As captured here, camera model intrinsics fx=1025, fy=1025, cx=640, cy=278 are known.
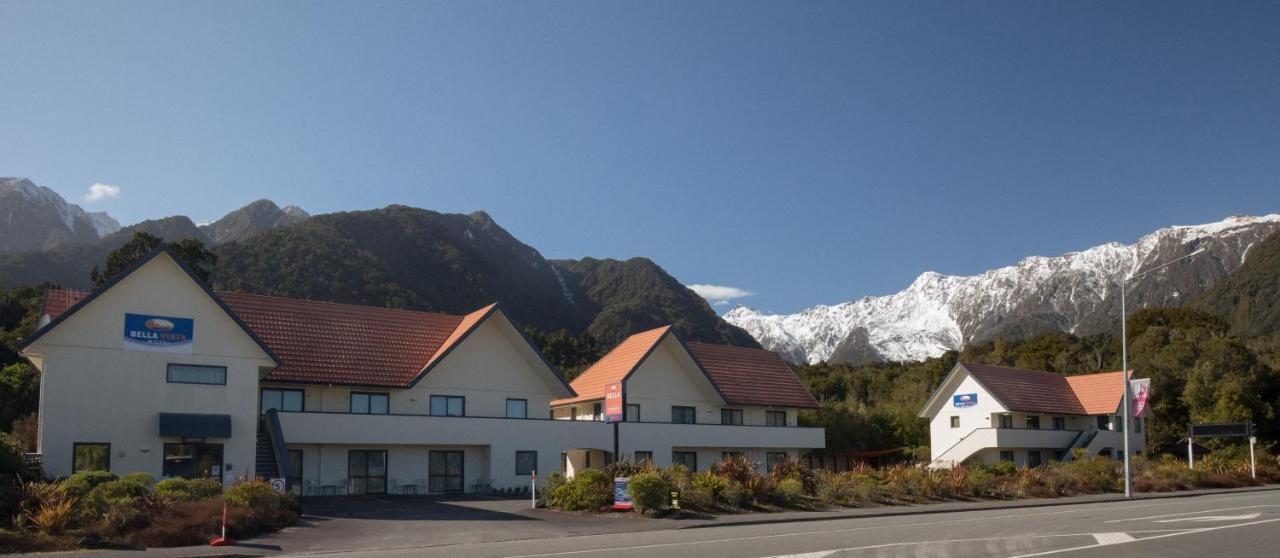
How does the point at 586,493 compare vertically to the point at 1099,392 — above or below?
below

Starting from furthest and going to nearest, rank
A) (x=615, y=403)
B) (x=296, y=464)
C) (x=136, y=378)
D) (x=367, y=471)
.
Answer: (x=367, y=471)
(x=296, y=464)
(x=615, y=403)
(x=136, y=378)

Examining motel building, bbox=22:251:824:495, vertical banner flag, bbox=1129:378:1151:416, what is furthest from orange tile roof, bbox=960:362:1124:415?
vertical banner flag, bbox=1129:378:1151:416

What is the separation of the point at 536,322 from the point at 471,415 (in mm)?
82073

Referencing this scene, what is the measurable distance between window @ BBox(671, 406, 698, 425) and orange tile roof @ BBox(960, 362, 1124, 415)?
20.0 m

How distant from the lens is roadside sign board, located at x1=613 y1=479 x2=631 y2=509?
2775 cm

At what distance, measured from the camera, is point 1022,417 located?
61.0 meters

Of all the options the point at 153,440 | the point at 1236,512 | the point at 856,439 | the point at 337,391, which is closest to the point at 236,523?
the point at 153,440

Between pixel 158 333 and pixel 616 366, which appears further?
pixel 616 366

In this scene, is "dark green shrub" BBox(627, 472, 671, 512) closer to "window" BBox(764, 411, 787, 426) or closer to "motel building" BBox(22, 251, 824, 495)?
"motel building" BBox(22, 251, 824, 495)

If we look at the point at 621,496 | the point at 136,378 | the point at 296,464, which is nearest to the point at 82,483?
the point at 136,378

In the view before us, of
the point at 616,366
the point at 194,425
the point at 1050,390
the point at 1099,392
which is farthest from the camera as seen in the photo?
the point at 1099,392

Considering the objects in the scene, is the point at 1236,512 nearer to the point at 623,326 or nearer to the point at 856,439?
the point at 856,439

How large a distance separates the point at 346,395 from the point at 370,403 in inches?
38.8

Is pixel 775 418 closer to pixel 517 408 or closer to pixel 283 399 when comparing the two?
pixel 517 408
